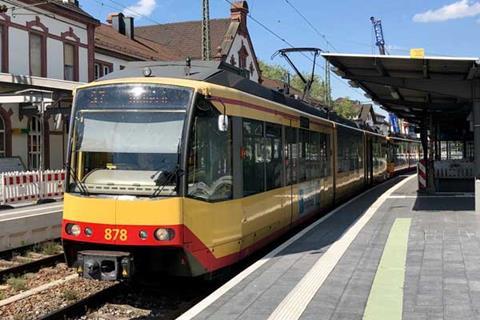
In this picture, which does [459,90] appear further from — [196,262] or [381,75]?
[196,262]

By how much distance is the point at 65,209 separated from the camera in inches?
293

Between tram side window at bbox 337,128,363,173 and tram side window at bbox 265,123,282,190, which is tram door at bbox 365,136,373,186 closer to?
tram side window at bbox 337,128,363,173

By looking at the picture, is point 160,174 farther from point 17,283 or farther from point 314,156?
point 314,156

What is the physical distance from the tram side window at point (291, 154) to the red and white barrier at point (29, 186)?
8.42 meters

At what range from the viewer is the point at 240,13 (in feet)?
159

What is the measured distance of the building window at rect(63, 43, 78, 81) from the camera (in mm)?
28750

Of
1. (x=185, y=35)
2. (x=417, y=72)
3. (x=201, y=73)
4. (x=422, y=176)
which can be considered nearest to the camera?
(x=201, y=73)

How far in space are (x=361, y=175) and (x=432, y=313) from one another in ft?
55.3

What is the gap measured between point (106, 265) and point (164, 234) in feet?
2.59

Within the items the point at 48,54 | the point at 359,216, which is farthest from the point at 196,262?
the point at 48,54

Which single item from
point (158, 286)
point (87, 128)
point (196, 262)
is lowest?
point (158, 286)

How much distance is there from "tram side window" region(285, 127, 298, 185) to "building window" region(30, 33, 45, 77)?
18.1 metres

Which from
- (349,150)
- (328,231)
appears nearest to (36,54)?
(349,150)

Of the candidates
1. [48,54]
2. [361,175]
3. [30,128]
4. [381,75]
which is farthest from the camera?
[48,54]
